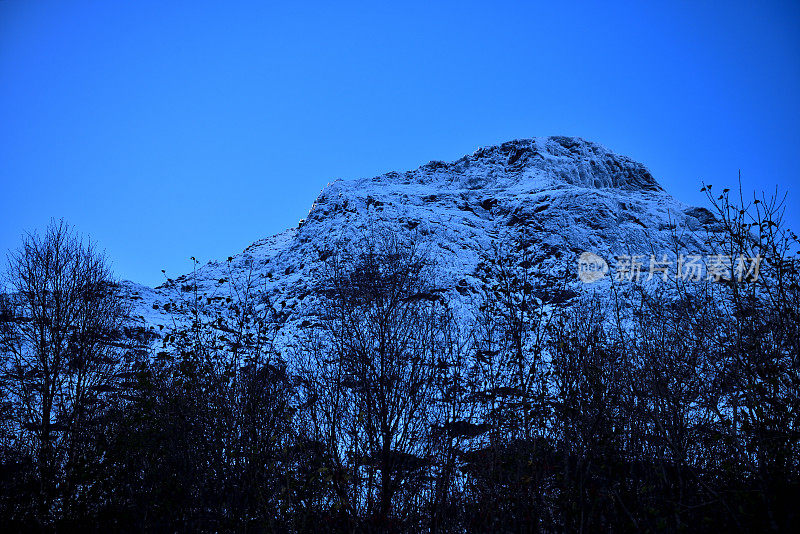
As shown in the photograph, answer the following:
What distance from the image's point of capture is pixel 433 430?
23.6 ft

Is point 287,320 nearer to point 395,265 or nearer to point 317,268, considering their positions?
point 317,268

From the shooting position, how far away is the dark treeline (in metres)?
5.21

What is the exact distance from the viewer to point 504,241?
115 feet

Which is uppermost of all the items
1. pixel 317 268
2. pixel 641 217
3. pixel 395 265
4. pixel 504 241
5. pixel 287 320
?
pixel 641 217

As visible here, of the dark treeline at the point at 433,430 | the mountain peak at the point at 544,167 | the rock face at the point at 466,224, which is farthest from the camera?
the mountain peak at the point at 544,167

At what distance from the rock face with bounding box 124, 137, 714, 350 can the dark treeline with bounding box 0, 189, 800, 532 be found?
13.9 meters

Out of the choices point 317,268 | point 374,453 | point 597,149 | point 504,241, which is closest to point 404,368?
point 374,453

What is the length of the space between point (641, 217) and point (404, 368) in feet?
118
